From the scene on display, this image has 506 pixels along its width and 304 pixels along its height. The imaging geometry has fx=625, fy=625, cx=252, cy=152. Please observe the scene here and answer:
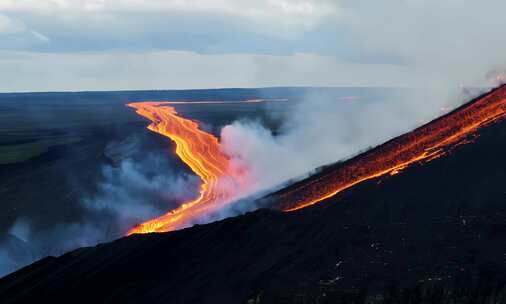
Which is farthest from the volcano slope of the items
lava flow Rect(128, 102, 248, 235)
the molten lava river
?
lava flow Rect(128, 102, 248, 235)

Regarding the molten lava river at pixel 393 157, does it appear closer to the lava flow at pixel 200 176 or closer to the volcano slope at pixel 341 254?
the lava flow at pixel 200 176

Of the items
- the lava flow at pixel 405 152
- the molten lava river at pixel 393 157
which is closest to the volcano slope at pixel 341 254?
the lava flow at pixel 405 152

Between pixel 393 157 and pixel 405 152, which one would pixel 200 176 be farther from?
pixel 405 152

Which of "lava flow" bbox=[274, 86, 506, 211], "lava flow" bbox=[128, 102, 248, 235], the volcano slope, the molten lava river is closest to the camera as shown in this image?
the volcano slope

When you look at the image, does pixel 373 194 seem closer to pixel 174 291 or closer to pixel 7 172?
pixel 174 291

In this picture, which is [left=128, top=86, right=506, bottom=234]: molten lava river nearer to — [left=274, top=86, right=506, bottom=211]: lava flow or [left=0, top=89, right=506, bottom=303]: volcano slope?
[left=274, top=86, right=506, bottom=211]: lava flow

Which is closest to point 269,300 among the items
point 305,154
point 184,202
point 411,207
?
point 411,207
